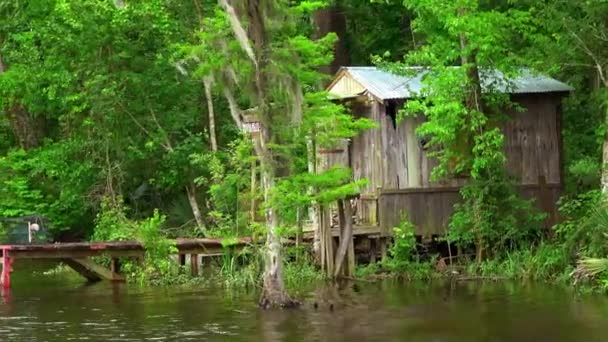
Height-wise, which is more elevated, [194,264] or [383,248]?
[383,248]

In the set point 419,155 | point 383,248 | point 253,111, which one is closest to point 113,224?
point 383,248

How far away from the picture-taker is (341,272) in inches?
795

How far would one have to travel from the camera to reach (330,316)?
1546 centimetres

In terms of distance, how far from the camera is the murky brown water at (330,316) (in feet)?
44.4

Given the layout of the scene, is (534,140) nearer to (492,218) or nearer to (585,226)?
(492,218)

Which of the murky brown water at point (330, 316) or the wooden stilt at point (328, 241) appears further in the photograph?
the wooden stilt at point (328, 241)

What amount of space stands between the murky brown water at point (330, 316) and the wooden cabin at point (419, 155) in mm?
2499

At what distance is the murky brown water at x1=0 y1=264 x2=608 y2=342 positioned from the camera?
44.4 feet

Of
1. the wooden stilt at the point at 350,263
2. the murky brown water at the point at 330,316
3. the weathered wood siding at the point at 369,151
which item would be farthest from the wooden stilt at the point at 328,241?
the weathered wood siding at the point at 369,151

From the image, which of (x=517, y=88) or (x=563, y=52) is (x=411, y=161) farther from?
(x=563, y=52)

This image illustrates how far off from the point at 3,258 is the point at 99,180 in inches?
246

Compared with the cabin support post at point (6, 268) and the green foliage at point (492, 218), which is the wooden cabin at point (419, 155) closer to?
the green foliage at point (492, 218)

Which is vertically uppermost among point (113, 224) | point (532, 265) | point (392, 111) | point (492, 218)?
point (392, 111)

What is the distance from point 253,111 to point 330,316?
3.76m
